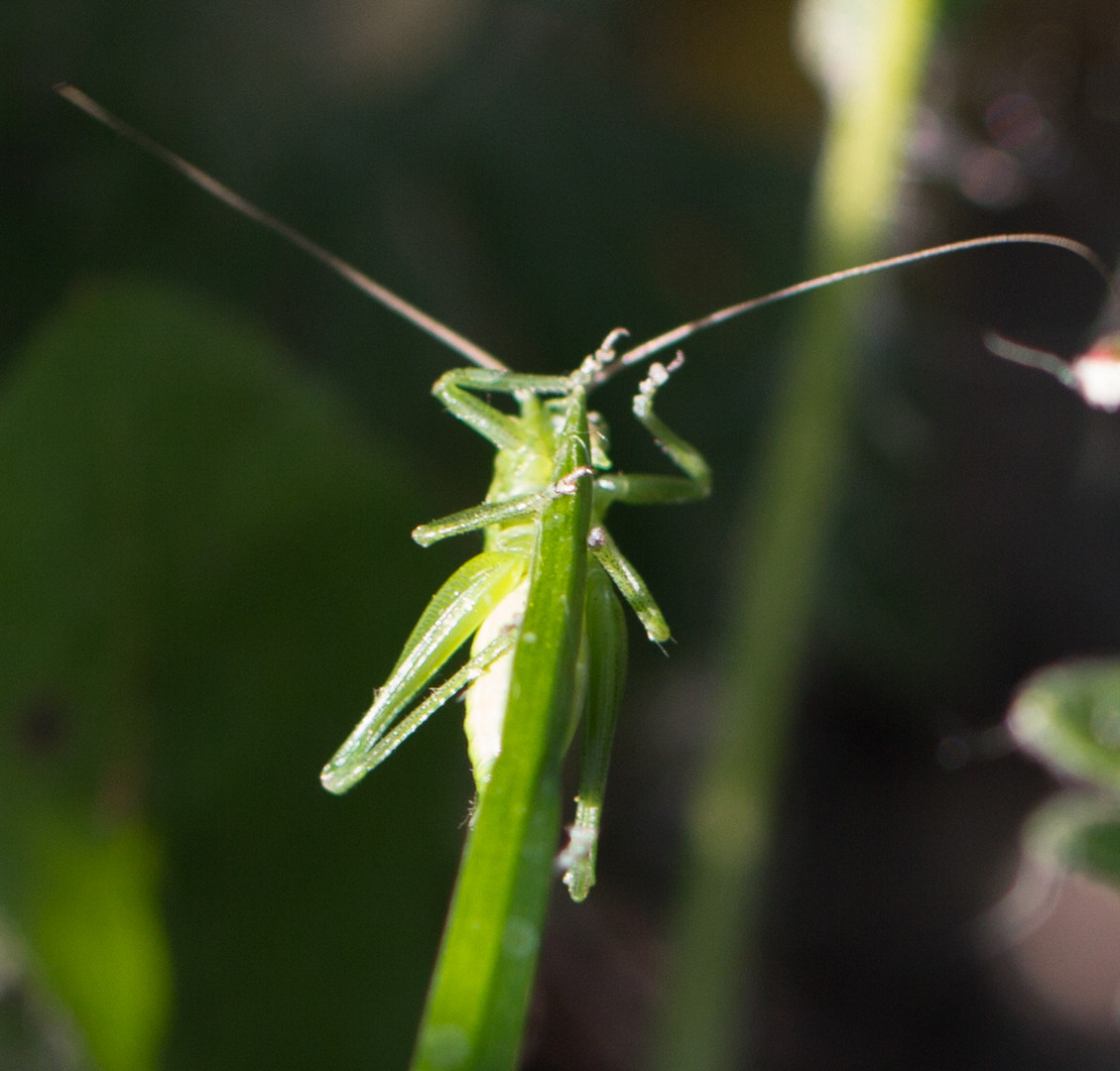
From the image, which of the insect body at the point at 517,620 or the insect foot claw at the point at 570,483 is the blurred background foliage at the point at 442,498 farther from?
the insect foot claw at the point at 570,483

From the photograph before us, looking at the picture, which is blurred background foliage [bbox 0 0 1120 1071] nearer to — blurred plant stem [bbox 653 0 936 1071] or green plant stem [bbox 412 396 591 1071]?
blurred plant stem [bbox 653 0 936 1071]

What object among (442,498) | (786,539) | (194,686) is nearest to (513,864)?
(194,686)

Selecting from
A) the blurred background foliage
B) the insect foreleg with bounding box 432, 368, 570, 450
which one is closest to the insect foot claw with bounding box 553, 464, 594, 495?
the insect foreleg with bounding box 432, 368, 570, 450

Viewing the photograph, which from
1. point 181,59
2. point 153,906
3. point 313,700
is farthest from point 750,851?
point 181,59

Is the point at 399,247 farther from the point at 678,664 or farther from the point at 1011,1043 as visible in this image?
the point at 1011,1043

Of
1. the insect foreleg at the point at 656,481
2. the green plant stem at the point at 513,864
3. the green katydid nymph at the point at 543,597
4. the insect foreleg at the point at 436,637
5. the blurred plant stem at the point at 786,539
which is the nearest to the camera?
the green plant stem at the point at 513,864

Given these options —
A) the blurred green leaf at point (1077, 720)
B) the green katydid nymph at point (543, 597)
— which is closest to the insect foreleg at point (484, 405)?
the green katydid nymph at point (543, 597)

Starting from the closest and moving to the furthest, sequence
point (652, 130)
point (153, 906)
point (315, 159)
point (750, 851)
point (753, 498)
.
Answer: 1. point (153, 906)
2. point (750, 851)
3. point (753, 498)
4. point (315, 159)
5. point (652, 130)

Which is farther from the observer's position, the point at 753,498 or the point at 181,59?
the point at 181,59
